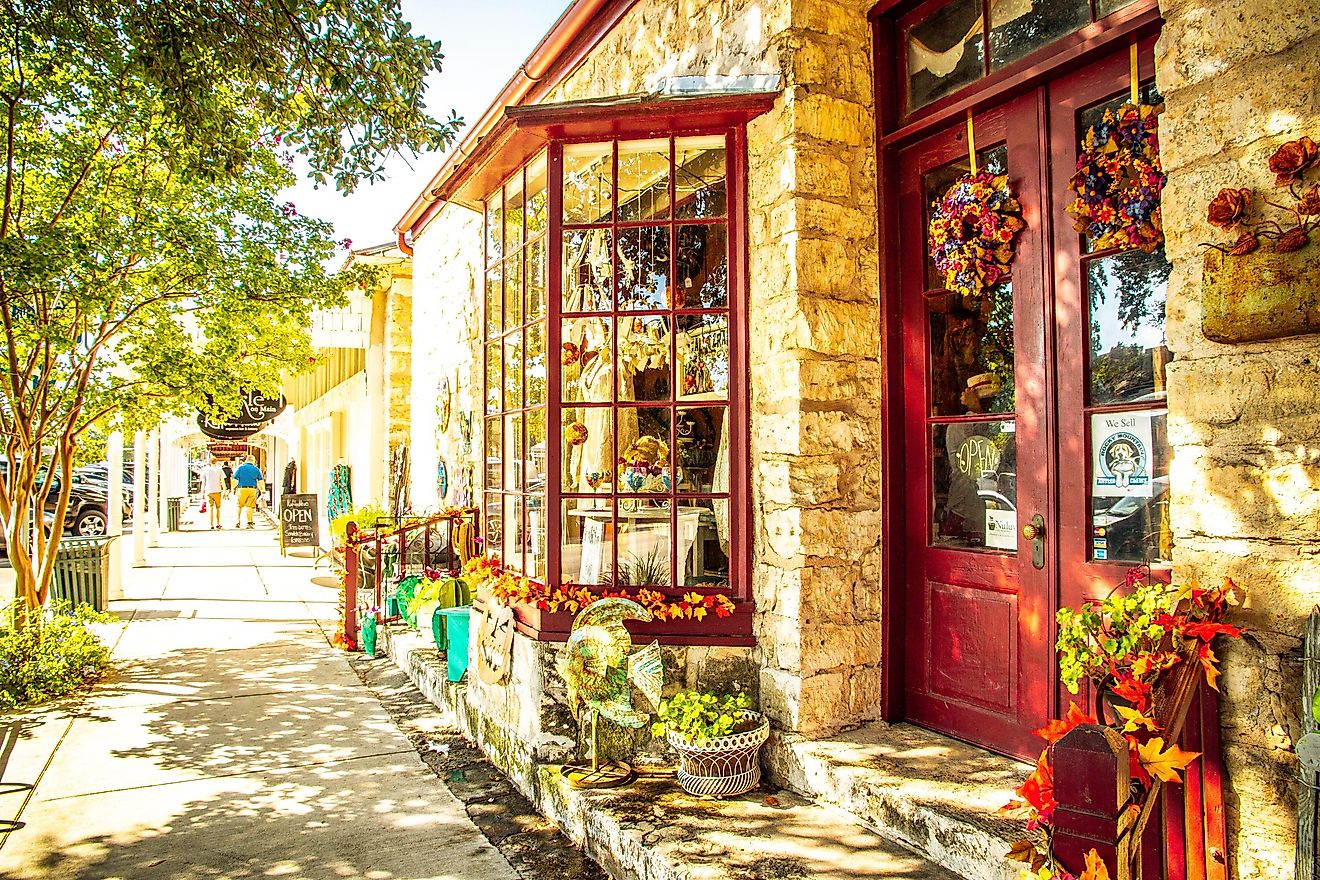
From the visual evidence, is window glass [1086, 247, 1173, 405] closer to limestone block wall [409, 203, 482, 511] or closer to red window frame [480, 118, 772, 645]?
red window frame [480, 118, 772, 645]

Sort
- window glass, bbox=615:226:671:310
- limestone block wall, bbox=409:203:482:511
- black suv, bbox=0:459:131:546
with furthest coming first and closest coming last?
black suv, bbox=0:459:131:546 < limestone block wall, bbox=409:203:482:511 < window glass, bbox=615:226:671:310

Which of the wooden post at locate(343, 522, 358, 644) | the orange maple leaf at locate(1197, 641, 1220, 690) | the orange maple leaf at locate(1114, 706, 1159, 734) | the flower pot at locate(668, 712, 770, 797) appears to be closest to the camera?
the orange maple leaf at locate(1114, 706, 1159, 734)

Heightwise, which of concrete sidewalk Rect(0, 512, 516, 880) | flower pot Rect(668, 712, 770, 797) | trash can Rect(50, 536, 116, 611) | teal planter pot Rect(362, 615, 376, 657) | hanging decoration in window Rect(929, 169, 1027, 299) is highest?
hanging decoration in window Rect(929, 169, 1027, 299)

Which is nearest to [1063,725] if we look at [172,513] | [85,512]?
[85,512]

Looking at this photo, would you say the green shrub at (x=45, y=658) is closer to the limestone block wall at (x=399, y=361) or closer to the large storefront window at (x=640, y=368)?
the large storefront window at (x=640, y=368)

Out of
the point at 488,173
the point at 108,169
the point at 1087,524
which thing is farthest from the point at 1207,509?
the point at 108,169

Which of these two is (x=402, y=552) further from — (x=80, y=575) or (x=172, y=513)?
(x=172, y=513)

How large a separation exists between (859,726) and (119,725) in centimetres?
443

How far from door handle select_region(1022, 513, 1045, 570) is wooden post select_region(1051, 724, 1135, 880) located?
1502 mm

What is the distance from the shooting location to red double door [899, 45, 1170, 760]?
9.52 ft

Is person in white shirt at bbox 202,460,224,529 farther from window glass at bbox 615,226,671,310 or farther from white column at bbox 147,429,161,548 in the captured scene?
window glass at bbox 615,226,671,310

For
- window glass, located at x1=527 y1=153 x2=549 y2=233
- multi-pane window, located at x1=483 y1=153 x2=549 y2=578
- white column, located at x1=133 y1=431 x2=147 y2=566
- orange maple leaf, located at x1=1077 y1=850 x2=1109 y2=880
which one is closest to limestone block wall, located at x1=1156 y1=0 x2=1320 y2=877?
orange maple leaf, located at x1=1077 y1=850 x2=1109 y2=880

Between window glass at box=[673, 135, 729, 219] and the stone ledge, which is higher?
window glass at box=[673, 135, 729, 219]

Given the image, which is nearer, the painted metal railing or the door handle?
the door handle
